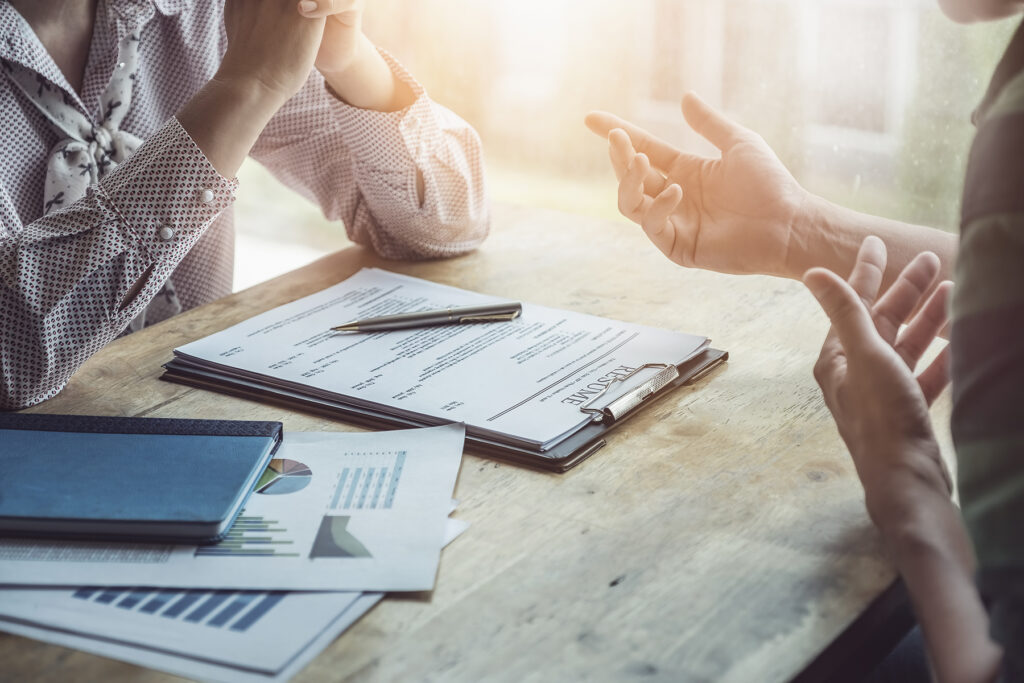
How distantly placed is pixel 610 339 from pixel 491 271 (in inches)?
11.0

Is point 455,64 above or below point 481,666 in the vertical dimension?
above

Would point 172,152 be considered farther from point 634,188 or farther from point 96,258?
point 634,188

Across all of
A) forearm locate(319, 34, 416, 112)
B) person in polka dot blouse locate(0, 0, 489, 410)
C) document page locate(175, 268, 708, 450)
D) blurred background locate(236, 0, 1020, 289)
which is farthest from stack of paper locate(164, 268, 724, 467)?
blurred background locate(236, 0, 1020, 289)

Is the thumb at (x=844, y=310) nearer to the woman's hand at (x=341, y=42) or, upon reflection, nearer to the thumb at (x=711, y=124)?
the thumb at (x=711, y=124)

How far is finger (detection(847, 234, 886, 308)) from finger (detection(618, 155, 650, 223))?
0.32m

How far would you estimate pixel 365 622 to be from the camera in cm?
55

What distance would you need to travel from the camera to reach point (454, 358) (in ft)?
2.94

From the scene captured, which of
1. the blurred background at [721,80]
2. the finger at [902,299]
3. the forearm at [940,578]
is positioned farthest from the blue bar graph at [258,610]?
the blurred background at [721,80]

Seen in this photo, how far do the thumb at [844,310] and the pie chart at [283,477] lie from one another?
388 mm

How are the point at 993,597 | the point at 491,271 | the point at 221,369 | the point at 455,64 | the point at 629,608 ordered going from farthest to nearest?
the point at 455,64
the point at 491,271
the point at 221,369
the point at 629,608
the point at 993,597

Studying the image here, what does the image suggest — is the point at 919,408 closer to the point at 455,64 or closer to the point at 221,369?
the point at 221,369

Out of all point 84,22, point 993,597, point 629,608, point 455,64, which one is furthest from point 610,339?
point 455,64

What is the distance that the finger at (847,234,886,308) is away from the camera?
0.75m

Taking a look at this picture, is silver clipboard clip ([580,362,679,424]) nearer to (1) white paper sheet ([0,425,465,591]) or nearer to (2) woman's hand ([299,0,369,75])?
(1) white paper sheet ([0,425,465,591])
